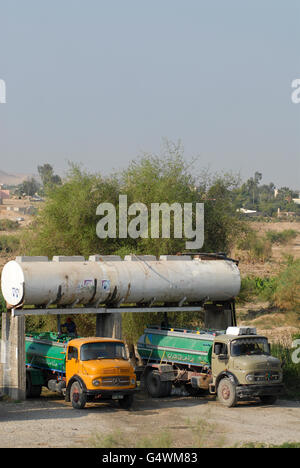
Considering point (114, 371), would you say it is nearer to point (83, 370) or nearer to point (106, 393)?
point (106, 393)

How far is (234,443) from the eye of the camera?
16.8 m

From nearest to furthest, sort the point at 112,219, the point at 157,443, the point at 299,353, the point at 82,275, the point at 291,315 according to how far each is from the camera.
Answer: the point at 157,443 < the point at 82,275 < the point at 299,353 < the point at 112,219 < the point at 291,315

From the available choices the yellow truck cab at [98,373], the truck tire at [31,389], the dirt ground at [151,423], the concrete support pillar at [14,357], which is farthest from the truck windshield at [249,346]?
the concrete support pillar at [14,357]

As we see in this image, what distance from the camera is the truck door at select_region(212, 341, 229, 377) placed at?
2233 centimetres

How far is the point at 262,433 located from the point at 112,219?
1604cm

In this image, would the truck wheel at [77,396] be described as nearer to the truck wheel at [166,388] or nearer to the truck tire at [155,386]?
the truck tire at [155,386]

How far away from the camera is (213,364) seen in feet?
74.8

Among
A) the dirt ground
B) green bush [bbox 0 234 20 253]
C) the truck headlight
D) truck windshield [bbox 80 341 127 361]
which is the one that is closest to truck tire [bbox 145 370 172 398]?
the dirt ground

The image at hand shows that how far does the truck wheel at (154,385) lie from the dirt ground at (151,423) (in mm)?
291

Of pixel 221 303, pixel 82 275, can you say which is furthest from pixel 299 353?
pixel 82 275

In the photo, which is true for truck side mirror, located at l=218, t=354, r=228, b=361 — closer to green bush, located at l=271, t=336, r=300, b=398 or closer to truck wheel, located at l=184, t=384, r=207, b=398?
truck wheel, located at l=184, t=384, r=207, b=398

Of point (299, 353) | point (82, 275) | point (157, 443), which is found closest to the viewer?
point (157, 443)

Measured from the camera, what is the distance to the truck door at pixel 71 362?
21875 millimetres
